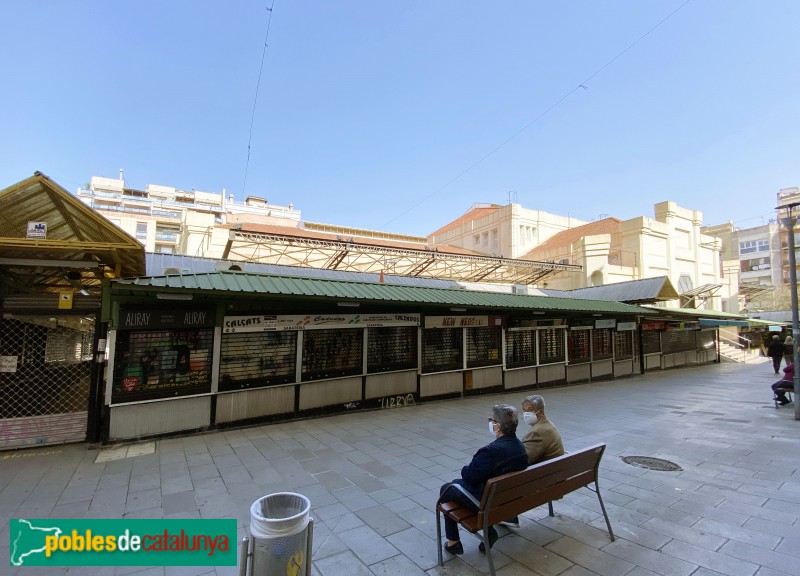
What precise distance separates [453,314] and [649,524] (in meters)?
7.09

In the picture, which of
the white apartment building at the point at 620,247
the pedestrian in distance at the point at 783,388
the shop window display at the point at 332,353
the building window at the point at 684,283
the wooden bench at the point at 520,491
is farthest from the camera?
the building window at the point at 684,283

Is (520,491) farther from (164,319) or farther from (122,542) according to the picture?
(164,319)

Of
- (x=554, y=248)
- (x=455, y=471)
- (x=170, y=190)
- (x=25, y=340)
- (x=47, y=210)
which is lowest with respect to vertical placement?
(x=455, y=471)

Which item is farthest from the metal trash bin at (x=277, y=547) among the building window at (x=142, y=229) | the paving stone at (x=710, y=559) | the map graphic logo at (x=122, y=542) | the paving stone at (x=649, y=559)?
the building window at (x=142, y=229)

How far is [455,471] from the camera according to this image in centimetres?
530

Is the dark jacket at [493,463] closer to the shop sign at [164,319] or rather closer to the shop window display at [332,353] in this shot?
the shop window display at [332,353]

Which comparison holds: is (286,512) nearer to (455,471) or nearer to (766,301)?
(455,471)

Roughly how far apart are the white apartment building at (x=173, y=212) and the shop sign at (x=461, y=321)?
2030cm

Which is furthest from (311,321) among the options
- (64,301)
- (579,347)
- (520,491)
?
(579,347)

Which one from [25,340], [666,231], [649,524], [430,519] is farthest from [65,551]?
[666,231]

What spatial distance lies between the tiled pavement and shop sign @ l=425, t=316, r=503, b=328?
264cm

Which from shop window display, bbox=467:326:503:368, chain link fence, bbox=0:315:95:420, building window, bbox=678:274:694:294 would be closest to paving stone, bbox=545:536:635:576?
chain link fence, bbox=0:315:95:420

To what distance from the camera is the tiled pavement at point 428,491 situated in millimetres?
3225

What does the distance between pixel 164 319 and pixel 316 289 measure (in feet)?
8.99
